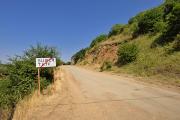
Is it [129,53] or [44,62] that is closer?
[44,62]

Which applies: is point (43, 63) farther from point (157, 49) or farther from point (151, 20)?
point (151, 20)

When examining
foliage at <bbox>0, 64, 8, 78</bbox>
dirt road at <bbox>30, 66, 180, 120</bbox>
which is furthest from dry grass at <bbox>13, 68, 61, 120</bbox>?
foliage at <bbox>0, 64, 8, 78</bbox>

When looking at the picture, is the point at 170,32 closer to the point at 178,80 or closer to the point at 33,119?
the point at 178,80

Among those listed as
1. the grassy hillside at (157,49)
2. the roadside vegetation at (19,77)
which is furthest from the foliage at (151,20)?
the roadside vegetation at (19,77)

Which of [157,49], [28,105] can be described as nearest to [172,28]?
[157,49]

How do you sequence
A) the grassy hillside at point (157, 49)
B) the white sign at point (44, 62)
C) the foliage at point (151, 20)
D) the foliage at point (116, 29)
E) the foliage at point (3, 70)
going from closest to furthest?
the white sign at point (44, 62)
the foliage at point (3, 70)
the grassy hillside at point (157, 49)
the foliage at point (151, 20)
the foliage at point (116, 29)

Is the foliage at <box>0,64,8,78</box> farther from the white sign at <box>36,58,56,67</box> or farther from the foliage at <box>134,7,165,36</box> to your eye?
the foliage at <box>134,7,165,36</box>

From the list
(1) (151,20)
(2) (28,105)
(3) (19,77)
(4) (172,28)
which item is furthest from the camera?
(1) (151,20)

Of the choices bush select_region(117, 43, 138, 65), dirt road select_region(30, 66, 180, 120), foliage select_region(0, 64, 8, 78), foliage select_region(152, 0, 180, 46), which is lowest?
dirt road select_region(30, 66, 180, 120)

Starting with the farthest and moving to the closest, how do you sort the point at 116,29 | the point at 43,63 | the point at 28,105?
the point at 116,29 → the point at 43,63 → the point at 28,105

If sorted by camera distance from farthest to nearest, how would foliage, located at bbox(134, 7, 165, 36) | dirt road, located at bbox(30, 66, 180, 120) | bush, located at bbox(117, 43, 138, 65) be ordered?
foliage, located at bbox(134, 7, 165, 36)
bush, located at bbox(117, 43, 138, 65)
dirt road, located at bbox(30, 66, 180, 120)

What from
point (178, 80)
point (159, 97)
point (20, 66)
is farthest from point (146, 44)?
point (159, 97)

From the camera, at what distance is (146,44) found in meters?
32.8

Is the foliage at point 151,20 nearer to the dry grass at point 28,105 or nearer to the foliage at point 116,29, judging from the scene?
the foliage at point 116,29
